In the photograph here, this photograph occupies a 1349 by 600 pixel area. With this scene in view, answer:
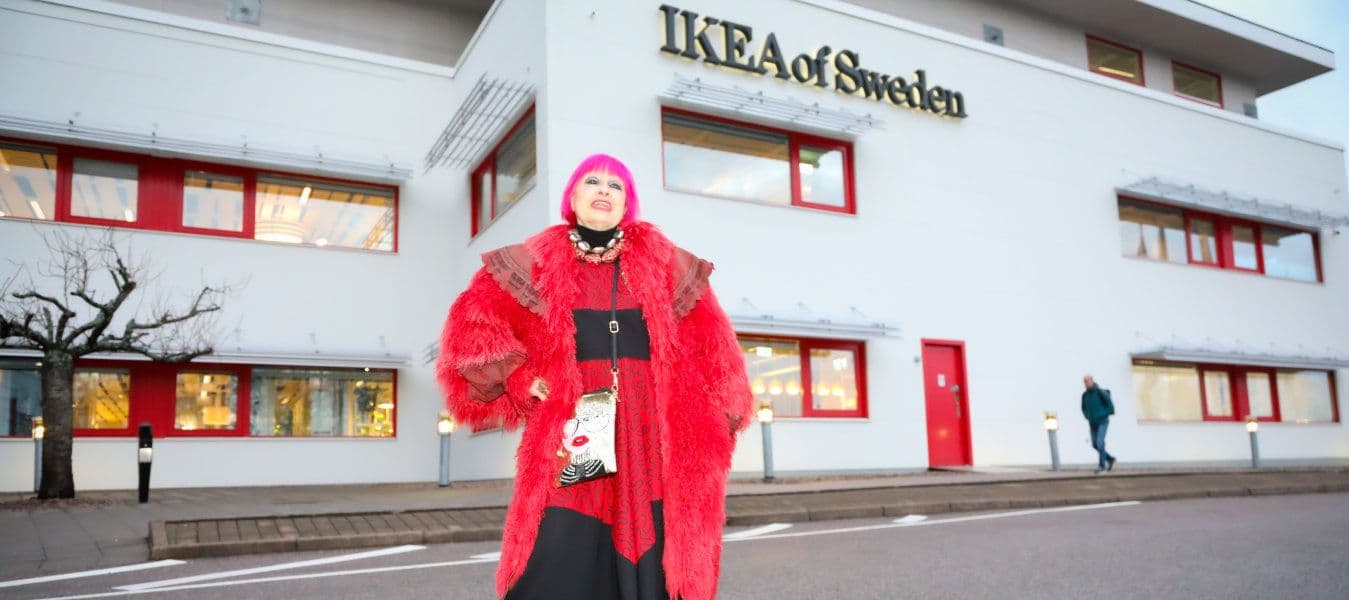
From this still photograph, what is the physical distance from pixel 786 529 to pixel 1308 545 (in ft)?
13.4

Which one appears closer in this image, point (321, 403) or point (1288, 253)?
point (321, 403)

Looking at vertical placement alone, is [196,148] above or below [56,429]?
above

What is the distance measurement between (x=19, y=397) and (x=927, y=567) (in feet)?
47.5

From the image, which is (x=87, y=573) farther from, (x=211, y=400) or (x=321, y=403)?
(x=321, y=403)

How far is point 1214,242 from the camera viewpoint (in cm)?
2311

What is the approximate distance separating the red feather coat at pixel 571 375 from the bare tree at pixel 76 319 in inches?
432

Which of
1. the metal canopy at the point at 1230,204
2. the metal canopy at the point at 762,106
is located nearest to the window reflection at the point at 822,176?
the metal canopy at the point at 762,106

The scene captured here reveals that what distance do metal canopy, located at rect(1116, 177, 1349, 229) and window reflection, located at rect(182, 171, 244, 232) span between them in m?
16.6

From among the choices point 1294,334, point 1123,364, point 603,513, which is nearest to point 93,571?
point 603,513

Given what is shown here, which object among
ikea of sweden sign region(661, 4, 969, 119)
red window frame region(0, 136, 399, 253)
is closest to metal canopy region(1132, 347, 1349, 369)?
ikea of sweden sign region(661, 4, 969, 119)

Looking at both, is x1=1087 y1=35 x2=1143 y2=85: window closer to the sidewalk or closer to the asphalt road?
the sidewalk

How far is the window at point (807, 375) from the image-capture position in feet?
52.9

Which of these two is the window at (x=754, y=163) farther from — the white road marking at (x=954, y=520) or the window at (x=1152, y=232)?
the window at (x=1152, y=232)

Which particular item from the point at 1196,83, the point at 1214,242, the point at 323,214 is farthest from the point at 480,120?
the point at 1196,83
